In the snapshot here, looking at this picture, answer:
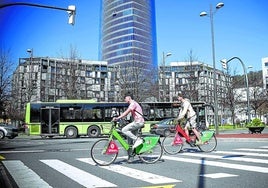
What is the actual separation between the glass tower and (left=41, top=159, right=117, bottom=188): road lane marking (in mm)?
100973

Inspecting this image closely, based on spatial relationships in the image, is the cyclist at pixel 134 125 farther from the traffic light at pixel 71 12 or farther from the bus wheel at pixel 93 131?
the bus wheel at pixel 93 131

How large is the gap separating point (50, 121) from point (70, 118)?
60.5 inches

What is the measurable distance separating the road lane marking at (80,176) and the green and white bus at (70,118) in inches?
610

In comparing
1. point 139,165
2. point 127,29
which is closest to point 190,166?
point 139,165

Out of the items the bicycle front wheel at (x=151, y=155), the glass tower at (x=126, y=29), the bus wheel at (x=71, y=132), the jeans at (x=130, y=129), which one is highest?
the glass tower at (x=126, y=29)

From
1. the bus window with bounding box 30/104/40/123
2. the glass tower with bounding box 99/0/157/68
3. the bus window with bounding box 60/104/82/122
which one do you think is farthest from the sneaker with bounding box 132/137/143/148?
the glass tower with bounding box 99/0/157/68

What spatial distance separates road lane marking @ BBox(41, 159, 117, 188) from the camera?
5.37 metres

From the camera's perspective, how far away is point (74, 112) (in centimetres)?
2392

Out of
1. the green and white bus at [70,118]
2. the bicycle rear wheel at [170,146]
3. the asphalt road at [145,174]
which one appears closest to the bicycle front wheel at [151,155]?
the asphalt road at [145,174]

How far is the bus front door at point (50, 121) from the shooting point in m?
23.2

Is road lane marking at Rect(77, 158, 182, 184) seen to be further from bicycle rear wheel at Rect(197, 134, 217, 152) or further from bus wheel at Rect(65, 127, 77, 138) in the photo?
bus wheel at Rect(65, 127, 77, 138)

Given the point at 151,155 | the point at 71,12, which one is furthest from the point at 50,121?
the point at 151,155

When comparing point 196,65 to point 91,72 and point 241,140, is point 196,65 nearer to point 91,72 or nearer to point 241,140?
point 241,140

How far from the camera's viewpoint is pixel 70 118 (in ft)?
78.1
